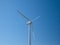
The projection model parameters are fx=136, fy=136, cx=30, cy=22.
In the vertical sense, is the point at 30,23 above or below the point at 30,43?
above

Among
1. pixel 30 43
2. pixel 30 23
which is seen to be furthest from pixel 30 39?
pixel 30 23

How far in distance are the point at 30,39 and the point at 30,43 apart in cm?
71

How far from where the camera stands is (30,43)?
18.1 meters

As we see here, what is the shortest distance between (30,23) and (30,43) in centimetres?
287

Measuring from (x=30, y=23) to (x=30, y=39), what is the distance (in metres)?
2.26

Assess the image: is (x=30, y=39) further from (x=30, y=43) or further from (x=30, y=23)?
(x=30, y=23)

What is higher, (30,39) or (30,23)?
(30,23)

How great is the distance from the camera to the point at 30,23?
19219 mm

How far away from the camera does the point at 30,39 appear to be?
734 inches
